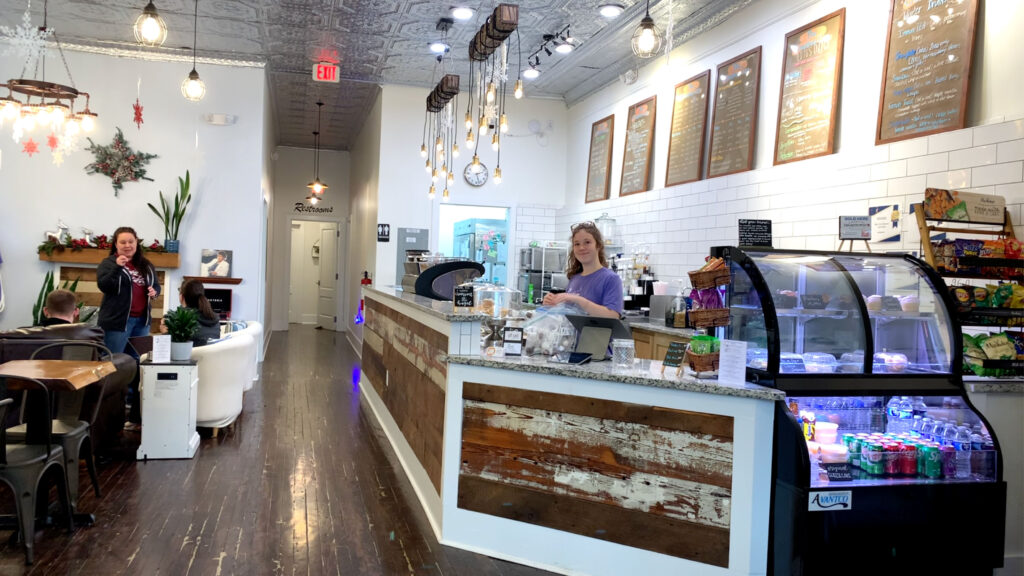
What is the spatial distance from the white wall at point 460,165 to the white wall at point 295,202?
5678 mm

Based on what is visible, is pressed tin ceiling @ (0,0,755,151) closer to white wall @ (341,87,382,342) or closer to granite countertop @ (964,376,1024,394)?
white wall @ (341,87,382,342)

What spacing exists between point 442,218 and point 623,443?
23.3 ft

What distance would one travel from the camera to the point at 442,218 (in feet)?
32.6

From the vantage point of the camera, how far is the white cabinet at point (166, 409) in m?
4.86

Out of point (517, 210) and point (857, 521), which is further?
point (517, 210)

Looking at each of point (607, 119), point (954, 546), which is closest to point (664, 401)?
point (954, 546)

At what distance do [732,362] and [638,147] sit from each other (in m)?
5.30

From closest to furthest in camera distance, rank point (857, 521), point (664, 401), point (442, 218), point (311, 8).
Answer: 1. point (857, 521)
2. point (664, 401)
3. point (311, 8)
4. point (442, 218)

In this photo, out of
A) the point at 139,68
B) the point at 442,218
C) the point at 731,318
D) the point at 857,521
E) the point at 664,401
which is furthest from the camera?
the point at 442,218

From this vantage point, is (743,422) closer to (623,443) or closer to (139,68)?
(623,443)

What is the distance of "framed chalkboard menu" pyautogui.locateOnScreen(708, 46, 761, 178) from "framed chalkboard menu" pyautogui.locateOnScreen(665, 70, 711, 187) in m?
0.19

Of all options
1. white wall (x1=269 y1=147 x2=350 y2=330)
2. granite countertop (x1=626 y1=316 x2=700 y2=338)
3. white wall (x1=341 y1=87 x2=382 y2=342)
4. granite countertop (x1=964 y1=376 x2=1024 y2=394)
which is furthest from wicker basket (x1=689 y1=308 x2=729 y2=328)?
white wall (x1=269 y1=147 x2=350 y2=330)

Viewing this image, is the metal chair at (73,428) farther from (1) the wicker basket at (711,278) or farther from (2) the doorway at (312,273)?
(2) the doorway at (312,273)

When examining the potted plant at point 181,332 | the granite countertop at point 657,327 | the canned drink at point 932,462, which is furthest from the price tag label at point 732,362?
the potted plant at point 181,332
